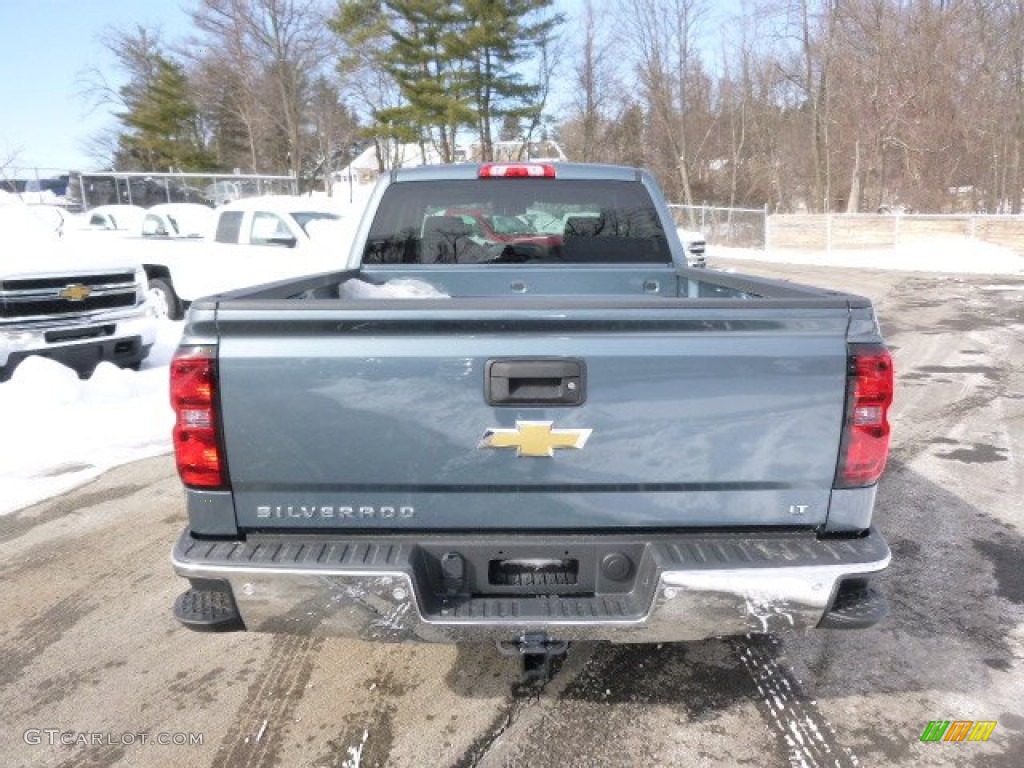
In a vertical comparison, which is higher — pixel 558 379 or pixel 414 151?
pixel 414 151

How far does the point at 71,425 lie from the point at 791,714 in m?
6.14

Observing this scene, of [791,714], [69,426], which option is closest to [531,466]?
[791,714]

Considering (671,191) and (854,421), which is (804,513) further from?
(671,191)

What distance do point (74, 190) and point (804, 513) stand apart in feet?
108

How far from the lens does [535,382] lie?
2.16 meters

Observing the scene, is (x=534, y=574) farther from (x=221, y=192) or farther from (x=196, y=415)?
(x=221, y=192)

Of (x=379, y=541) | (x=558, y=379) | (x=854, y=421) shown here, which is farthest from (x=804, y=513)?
(x=379, y=541)

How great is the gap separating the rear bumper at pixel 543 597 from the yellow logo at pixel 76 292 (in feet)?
19.9

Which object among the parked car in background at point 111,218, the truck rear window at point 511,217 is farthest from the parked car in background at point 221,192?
the truck rear window at point 511,217

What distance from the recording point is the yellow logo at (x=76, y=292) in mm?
A: 7117

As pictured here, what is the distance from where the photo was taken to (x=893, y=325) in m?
11.4

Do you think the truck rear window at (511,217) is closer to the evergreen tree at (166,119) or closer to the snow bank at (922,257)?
the snow bank at (922,257)

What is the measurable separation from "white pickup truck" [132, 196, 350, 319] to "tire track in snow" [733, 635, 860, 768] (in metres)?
9.21
